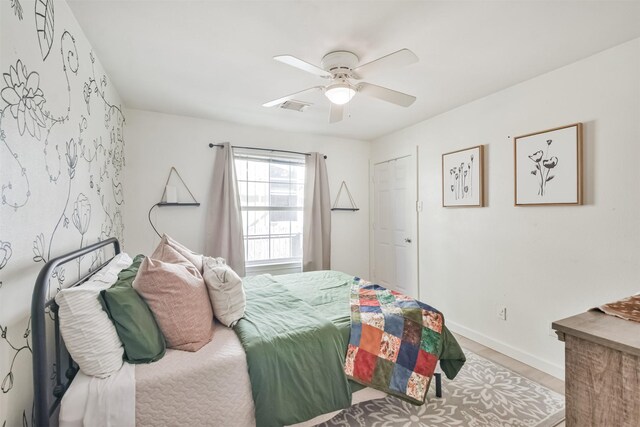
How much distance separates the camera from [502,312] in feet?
8.71

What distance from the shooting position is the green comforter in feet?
4.57

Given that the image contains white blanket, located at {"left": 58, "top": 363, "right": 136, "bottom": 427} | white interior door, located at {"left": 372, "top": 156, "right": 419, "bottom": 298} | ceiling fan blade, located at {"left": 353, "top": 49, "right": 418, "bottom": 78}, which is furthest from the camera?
white interior door, located at {"left": 372, "top": 156, "right": 419, "bottom": 298}

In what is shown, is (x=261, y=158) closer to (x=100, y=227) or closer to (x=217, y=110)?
(x=217, y=110)

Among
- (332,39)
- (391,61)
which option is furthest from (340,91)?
(391,61)

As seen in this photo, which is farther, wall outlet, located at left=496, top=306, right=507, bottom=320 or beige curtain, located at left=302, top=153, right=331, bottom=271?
beige curtain, located at left=302, top=153, right=331, bottom=271

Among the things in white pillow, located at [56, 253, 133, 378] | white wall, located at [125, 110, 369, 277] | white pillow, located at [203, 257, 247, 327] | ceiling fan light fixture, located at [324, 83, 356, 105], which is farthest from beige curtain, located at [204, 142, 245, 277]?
white pillow, located at [56, 253, 133, 378]

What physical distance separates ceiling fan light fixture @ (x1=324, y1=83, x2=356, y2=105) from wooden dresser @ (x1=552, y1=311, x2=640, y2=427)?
1.70 m

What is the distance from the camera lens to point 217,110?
3123 mm

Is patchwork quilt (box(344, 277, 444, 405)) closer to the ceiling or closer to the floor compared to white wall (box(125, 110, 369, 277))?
closer to the floor

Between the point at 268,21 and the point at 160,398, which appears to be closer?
the point at 160,398

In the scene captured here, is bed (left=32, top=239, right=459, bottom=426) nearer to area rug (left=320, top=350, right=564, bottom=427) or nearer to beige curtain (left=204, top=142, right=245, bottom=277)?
area rug (left=320, top=350, right=564, bottom=427)

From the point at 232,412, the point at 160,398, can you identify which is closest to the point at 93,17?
the point at 160,398

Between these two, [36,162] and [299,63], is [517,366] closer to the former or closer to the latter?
[299,63]

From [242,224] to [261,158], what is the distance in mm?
898
